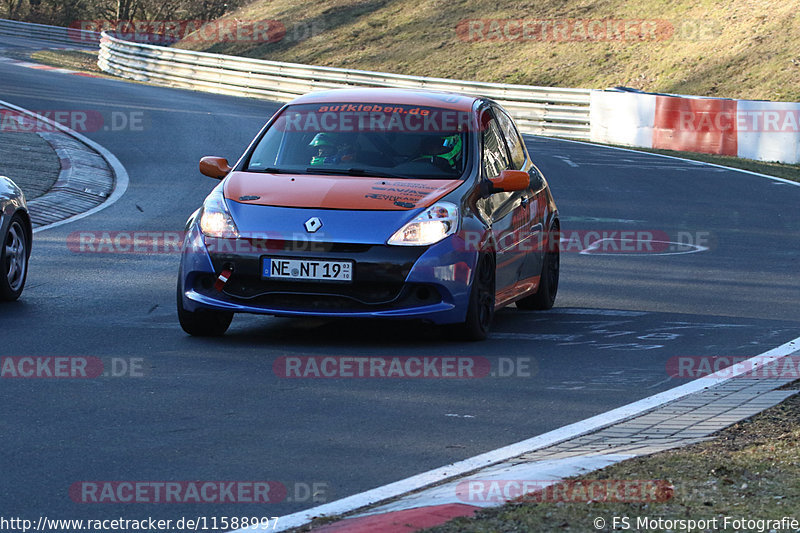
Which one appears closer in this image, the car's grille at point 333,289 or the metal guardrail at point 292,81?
the car's grille at point 333,289

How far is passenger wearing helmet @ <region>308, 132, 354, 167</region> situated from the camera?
9336 mm

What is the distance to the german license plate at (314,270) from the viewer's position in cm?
830

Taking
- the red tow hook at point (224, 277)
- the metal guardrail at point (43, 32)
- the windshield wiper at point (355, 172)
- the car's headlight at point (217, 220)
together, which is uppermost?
the windshield wiper at point (355, 172)

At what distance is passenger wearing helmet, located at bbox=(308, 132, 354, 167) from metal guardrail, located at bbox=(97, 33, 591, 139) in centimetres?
2215

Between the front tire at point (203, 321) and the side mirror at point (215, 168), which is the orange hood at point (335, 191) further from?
the front tire at point (203, 321)

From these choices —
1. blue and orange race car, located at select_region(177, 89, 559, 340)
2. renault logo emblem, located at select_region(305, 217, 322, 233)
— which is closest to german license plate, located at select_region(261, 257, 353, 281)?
blue and orange race car, located at select_region(177, 89, 559, 340)

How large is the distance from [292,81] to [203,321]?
2931 centimetres

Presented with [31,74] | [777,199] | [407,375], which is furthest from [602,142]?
[407,375]

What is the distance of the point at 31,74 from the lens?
116 ft

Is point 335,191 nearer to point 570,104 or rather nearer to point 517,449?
point 517,449

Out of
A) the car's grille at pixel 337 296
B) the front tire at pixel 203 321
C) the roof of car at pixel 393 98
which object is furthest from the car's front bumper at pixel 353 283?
the roof of car at pixel 393 98

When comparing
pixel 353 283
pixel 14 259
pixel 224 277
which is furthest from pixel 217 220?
pixel 14 259

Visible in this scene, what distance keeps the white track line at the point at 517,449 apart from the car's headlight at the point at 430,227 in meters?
1.90

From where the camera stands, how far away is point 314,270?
27.3ft
